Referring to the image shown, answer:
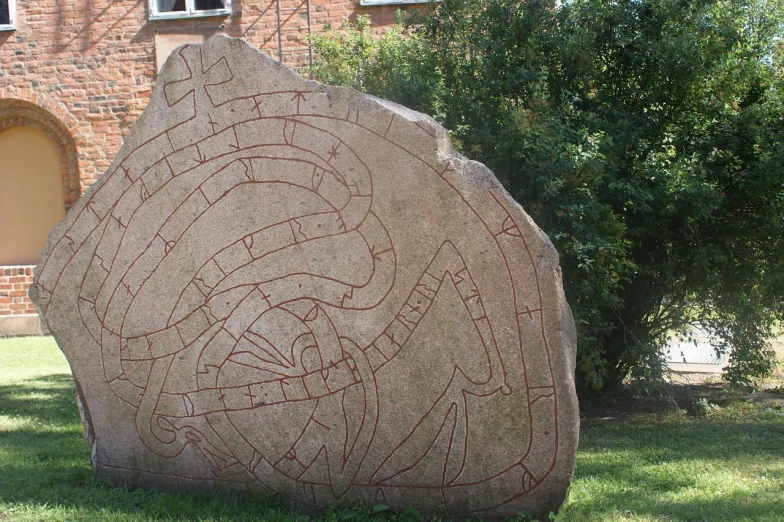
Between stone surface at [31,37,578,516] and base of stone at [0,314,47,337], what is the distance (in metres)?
8.09

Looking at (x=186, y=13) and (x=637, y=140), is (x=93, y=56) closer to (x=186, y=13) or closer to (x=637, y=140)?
(x=186, y=13)

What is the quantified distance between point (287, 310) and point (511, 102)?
9.11 ft

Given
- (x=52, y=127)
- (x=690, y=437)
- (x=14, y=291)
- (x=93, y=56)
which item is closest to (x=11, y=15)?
(x=93, y=56)

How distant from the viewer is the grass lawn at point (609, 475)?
369 cm

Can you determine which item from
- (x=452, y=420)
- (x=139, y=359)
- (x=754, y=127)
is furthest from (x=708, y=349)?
(x=139, y=359)

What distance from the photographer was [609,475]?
4.46 metres

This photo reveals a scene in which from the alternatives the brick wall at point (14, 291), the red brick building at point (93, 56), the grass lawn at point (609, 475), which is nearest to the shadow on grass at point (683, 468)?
the grass lawn at point (609, 475)

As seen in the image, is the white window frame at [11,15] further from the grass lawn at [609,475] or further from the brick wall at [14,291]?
the grass lawn at [609,475]

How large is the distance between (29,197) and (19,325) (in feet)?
6.69

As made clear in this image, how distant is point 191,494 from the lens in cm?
389

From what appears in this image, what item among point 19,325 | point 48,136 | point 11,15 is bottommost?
point 19,325

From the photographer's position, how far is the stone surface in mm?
3463

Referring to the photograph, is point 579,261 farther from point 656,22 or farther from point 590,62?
point 656,22

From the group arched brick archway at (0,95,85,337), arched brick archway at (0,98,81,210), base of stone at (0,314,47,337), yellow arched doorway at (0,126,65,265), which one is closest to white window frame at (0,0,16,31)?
arched brick archway at (0,95,85,337)
